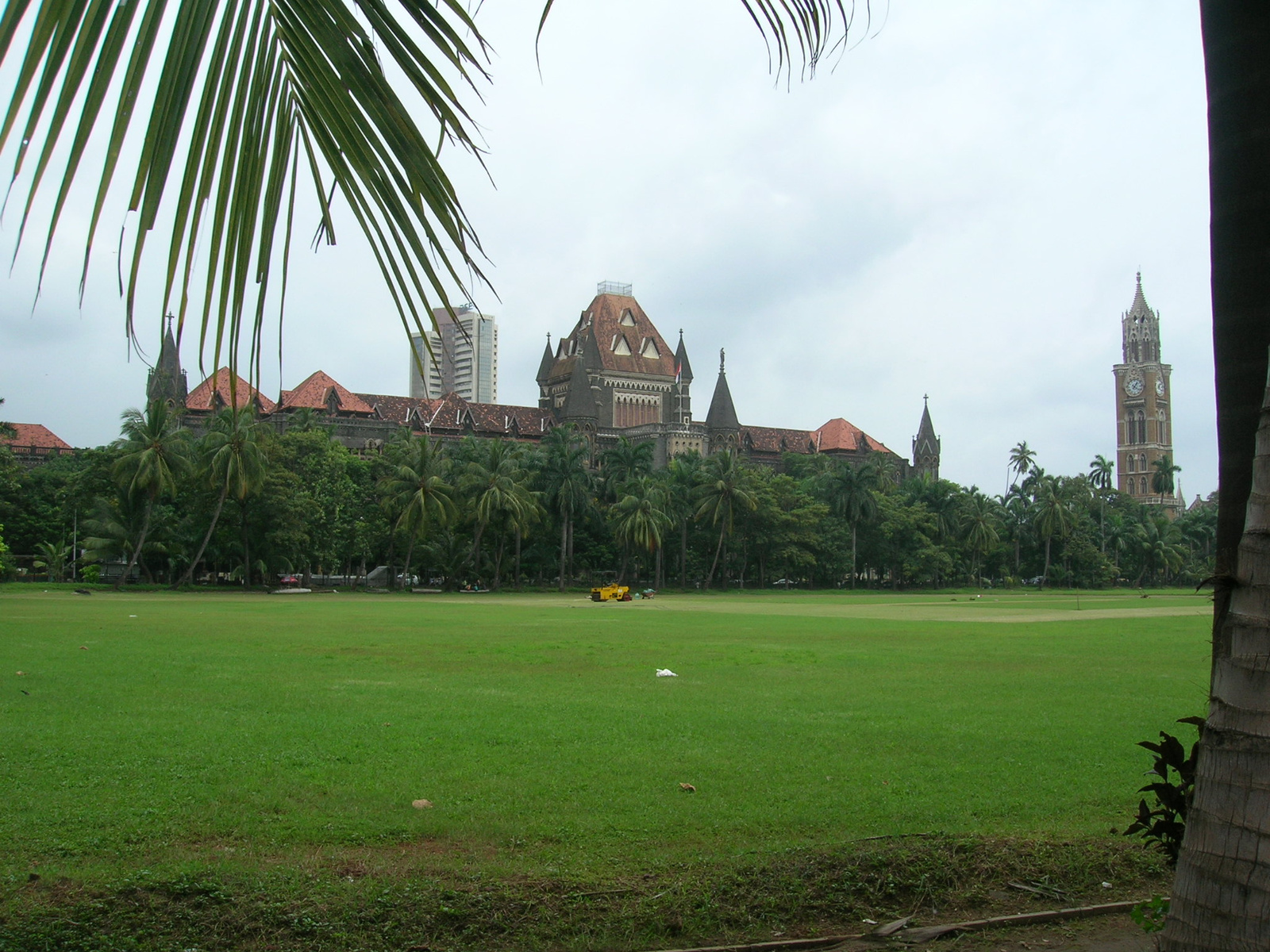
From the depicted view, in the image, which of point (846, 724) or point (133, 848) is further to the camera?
point (846, 724)

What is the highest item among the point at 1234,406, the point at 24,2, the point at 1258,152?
the point at 1258,152

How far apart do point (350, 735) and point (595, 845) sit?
3.85 meters

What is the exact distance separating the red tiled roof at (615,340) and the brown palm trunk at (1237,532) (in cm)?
10384

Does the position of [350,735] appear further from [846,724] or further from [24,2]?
[24,2]

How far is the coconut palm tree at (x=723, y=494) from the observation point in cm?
6862

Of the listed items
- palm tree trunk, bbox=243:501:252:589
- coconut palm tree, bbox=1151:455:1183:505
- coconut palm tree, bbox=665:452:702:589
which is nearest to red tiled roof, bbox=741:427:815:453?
coconut palm tree, bbox=665:452:702:589

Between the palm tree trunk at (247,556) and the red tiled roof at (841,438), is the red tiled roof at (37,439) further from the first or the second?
the red tiled roof at (841,438)

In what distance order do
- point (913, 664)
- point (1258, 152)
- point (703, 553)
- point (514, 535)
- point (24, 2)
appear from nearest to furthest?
point (24, 2), point (1258, 152), point (913, 664), point (514, 535), point (703, 553)

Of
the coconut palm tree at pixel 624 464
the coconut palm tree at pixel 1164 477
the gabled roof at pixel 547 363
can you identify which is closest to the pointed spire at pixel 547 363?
the gabled roof at pixel 547 363

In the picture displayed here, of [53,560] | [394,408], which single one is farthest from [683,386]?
[53,560]

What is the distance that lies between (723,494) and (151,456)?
3446 centimetres

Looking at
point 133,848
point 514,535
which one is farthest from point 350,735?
point 514,535

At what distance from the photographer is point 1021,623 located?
28.9 metres

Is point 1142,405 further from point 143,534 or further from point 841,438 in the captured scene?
point 143,534
